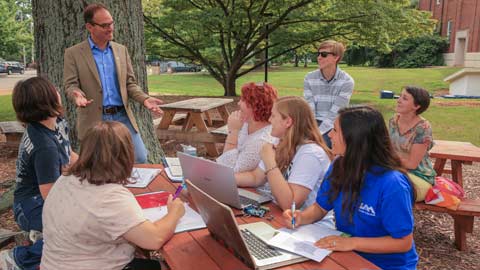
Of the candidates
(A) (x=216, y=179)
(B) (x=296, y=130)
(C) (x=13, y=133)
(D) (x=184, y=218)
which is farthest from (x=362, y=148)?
(C) (x=13, y=133)

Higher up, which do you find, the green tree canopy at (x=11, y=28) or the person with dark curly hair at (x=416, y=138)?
the green tree canopy at (x=11, y=28)

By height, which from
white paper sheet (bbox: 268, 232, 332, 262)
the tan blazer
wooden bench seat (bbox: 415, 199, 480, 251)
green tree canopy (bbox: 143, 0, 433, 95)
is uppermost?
green tree canopy (bbox: 143, 0, 433, 95)

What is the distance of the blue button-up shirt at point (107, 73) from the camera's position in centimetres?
379

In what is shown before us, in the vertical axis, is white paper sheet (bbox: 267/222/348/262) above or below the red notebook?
above

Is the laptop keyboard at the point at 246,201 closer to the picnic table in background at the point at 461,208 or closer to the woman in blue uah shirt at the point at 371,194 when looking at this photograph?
the woman in blue uah shirt at the point at 371,194

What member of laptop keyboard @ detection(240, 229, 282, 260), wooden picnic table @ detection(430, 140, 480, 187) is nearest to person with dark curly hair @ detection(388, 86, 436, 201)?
wooden picnic table @ detection(430, 140, 480, 187)

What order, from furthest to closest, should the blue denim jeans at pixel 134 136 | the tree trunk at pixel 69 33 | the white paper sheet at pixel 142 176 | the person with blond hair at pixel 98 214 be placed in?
1. the tree trunk at pixel 69 33
2. the blue denim jeans at pixel 134 136
3. the white paper sheet at pixel 142 176
4. the person with blond hair at pixel 98 214

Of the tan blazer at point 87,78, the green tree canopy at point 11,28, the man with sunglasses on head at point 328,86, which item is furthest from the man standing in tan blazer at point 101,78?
the green tree canopy at point 11,28

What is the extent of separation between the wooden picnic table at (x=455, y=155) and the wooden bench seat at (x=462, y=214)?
2.64ft

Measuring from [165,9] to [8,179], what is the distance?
8.12 meters

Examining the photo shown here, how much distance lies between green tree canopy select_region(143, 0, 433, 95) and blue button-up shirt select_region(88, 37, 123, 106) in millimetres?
7127

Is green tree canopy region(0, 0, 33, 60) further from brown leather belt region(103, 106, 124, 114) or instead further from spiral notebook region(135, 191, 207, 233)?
spiral notebook region(135, 191, 207, 233)

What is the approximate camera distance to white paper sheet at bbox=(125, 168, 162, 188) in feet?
8.79

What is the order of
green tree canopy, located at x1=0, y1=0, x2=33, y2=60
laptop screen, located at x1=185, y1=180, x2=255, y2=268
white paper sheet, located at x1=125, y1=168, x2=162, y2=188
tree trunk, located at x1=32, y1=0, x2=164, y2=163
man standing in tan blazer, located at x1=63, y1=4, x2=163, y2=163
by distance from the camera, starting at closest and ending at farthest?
laptop screen, located at x1=185, y1=180, x2=255, y2=268 < white paper sheet, located at x1=125, y1=168, x2=162, y2=188 < man standing in tan blazer, located at x1=63, y1=4, x2=163, y2=163 < tree trunk, located at x1=32, y1=0, x2=164, y2=163 < green tree canopy, located at x1=0, y1=0, x2=33, y2=60
